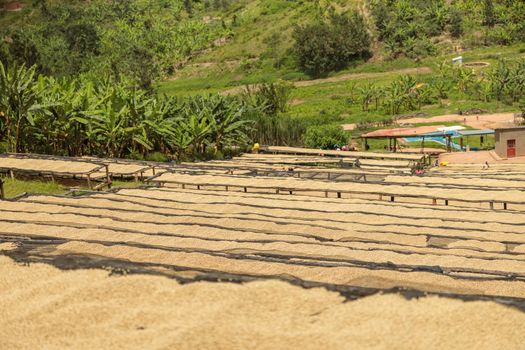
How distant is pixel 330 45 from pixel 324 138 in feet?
116

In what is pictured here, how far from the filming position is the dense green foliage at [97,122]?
970 inches

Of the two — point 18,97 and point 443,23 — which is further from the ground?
point 443,23

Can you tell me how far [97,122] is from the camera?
84.6 feet

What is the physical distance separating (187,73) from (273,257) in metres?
72.0

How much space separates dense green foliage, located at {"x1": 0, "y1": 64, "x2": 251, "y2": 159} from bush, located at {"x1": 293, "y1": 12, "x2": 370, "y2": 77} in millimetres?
41587

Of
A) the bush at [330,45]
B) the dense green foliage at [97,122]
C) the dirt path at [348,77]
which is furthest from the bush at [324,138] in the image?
the bush at [330,45]

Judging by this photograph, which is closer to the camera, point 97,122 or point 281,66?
point 97,122

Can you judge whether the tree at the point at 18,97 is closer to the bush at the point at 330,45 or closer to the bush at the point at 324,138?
the bush at the point at 324,138

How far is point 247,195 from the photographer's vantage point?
1833 cm

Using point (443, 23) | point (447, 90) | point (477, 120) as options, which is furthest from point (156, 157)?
point (443, 23)

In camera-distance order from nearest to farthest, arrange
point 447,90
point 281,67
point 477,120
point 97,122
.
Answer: point 97,122, point 477,120, point 447,90, point 281,67

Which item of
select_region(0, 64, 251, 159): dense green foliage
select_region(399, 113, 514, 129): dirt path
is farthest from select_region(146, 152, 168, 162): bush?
select_region(399, 113, 514, 129): dirt path

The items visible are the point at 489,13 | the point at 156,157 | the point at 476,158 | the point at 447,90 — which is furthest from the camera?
the point at 489,13

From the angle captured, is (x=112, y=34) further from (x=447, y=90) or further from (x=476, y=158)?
(x=476, y=158)
